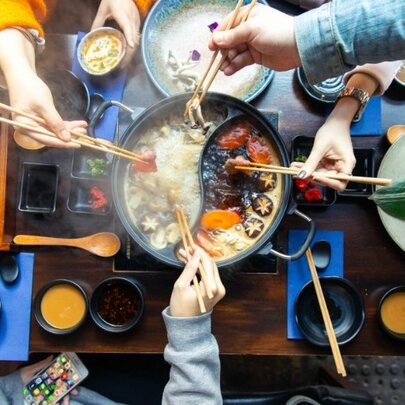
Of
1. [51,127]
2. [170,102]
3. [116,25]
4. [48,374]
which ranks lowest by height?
[48,374]

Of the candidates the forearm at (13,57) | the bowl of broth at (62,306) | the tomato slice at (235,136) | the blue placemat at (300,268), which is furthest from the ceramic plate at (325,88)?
the bowl of broth at (62,306)

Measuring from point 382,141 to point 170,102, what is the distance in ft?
3.90

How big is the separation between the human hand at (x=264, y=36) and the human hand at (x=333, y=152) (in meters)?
0.34

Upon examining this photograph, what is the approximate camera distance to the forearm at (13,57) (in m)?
2.14

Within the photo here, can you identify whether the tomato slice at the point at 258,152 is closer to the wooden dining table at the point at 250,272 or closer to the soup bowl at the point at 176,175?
the soup bowl at the point at 176,175

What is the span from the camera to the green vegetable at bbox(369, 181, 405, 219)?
1.88 metres

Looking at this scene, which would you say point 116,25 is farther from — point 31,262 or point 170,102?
point 31,262

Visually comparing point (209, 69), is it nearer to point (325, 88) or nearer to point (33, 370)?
point (325, 88)

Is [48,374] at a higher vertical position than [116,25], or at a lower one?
lower

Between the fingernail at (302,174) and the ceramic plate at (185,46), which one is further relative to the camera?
the ceramic plate at (185,46)

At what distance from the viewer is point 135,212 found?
2396mm

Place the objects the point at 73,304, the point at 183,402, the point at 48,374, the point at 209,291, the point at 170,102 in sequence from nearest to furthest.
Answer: the point at 209,291 → the point at 183,402 → the point at 170,102 → the point at 73,304 → the point at 48,374

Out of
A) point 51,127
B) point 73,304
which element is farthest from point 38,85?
point 73,304

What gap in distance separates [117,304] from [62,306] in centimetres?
29
